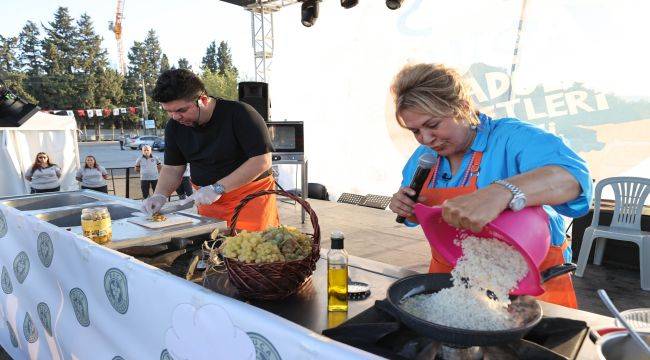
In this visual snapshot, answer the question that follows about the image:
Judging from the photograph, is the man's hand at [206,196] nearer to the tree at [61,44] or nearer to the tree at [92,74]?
the tree at [92,74]

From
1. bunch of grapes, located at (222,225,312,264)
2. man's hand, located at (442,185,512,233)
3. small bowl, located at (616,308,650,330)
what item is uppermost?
man's hand, located at (442,185,512,233)

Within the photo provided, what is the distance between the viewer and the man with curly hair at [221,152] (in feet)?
6.38

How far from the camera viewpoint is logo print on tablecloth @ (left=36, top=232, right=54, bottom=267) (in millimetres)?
1637

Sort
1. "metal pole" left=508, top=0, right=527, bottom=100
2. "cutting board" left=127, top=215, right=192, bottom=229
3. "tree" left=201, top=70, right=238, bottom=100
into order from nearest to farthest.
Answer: "cutting board" left=127, top=215, right=192, bottom=229 < "metal pole" left=508, top=0, right=527, bottom=100 < "tree" left=201, top=70, right=238, bottom=100

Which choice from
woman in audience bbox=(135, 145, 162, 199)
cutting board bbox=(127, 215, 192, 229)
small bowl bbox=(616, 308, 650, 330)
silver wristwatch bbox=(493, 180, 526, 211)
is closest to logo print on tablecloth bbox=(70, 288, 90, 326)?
cutting board bbox=(127, 215, 192, 229)

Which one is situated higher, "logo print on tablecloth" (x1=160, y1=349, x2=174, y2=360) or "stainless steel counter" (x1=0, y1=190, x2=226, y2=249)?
"stainless steel counter" (x1=0, y1=190, x2=226, y2=249)

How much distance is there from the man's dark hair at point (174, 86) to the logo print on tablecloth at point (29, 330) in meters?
1.23

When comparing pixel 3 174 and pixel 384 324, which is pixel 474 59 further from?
pixel 3 174

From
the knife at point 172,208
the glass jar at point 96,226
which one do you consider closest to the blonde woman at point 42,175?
the knife at point 172,208

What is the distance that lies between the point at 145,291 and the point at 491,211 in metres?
0.95

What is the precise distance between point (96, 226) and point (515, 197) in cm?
151

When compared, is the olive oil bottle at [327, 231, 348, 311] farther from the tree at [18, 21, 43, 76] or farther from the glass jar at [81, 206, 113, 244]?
the tree at [18, 21, 43, 76]

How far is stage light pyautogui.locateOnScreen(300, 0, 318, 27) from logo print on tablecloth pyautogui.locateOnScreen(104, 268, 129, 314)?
5679 millimetres

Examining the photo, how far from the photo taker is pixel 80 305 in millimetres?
1496
